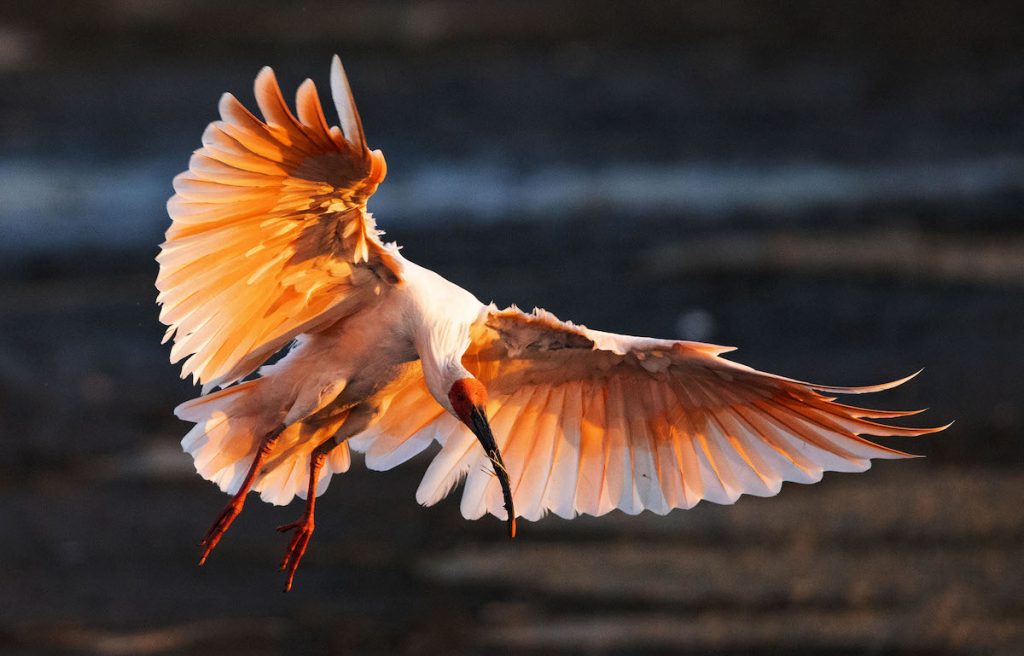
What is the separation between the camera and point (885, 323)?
9867 mm

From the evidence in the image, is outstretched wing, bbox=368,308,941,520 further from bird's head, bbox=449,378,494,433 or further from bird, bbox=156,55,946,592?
bird's head, bbox=449,378,494,433

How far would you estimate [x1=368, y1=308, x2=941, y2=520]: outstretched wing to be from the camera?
511 centimetres

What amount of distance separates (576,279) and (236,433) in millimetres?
5231

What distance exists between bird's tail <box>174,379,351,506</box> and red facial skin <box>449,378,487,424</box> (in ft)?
2.16

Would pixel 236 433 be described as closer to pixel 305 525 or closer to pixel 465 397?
pixel 305 525

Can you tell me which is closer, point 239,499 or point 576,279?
point 239,499

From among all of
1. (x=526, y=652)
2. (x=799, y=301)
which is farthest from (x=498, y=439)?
(x=799, y=301)

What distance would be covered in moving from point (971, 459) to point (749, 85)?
17.0 ft

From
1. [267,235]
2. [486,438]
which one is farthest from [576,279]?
[267,235]

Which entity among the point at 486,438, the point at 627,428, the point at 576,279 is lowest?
the point at 486,438

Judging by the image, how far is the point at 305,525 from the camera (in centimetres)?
538

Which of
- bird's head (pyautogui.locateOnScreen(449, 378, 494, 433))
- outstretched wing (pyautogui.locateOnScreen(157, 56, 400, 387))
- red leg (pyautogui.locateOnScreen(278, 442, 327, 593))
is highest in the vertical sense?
outstretched wing (pyautogui.locateOnScreen(157, 56, 400, 387))

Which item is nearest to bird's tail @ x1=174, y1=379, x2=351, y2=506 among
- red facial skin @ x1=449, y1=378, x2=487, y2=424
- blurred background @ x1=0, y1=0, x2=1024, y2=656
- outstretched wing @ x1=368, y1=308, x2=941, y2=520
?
outstretched wing @ x1=368, y1=308, x2=941, y2=520

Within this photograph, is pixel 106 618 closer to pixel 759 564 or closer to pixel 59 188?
pixel 759 564
